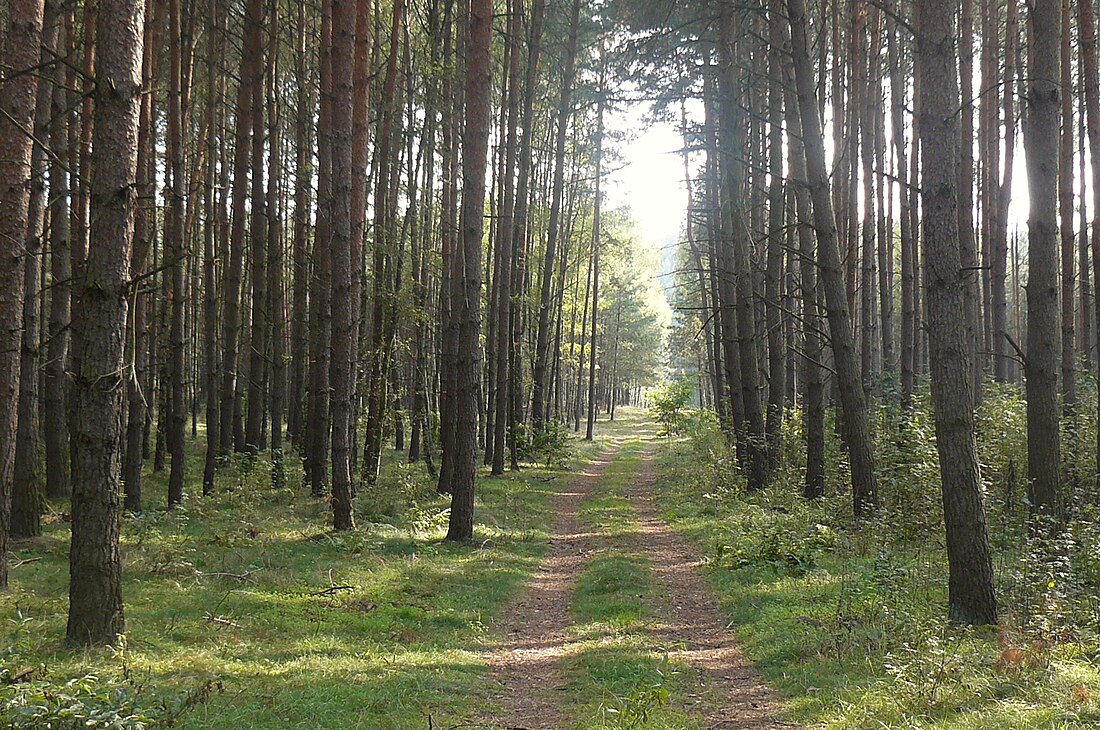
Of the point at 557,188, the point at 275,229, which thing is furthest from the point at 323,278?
the point at 557,188

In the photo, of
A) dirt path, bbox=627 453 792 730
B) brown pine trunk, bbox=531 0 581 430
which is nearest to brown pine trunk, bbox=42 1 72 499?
dirt path, bbox=627 453 792 730

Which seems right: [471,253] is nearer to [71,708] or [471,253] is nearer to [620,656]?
[620,656]

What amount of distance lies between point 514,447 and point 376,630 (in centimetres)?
1445

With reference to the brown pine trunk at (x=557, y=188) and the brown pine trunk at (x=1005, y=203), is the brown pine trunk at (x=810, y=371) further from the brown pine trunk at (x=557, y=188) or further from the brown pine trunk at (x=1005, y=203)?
the brown pine trunk at (x=557, y=188)

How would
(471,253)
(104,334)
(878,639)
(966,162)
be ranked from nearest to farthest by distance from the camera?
(104,334), (878,639), (471,253), (966,162)

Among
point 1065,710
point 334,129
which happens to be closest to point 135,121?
point 334,129

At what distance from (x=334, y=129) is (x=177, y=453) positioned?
593cm

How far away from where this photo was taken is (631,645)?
7.18 metres

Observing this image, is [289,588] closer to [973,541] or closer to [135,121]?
[135,121]

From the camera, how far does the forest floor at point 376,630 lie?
5.31 m

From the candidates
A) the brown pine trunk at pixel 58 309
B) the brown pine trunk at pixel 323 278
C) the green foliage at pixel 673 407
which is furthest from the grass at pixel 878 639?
the green foliage at pixel 673 407

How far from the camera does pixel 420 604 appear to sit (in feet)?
28.0

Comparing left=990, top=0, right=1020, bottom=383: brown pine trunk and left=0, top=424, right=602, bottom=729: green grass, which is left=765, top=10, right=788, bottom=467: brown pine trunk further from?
left=0, top=424, right=602, bottom=729: green grass

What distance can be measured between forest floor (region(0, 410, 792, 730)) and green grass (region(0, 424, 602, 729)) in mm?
25
